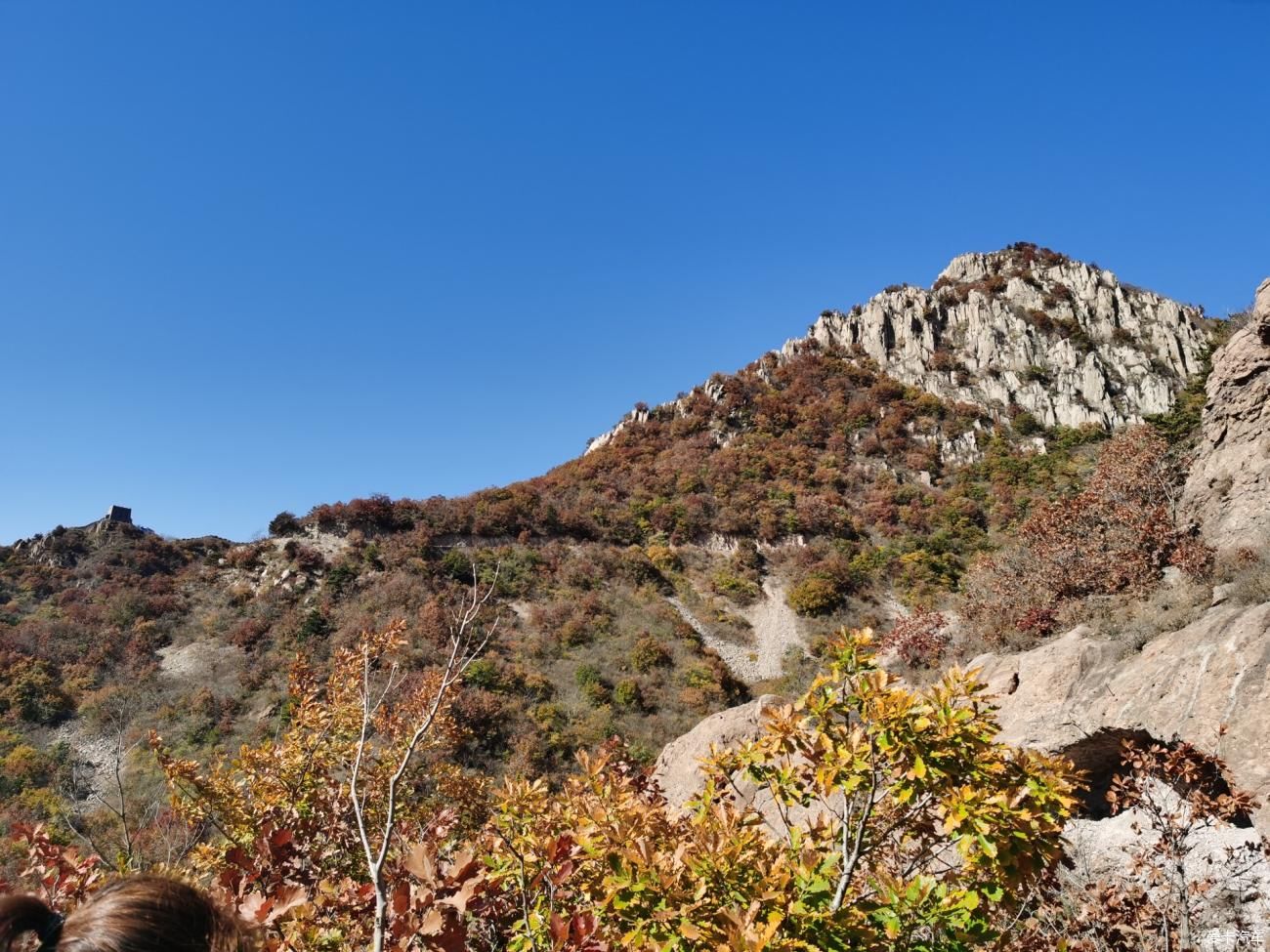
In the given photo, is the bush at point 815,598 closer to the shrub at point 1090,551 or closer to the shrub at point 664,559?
the shrub at point 664,559

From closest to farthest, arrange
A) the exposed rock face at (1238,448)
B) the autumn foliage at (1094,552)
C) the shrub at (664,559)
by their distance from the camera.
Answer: the exposed rock face at (1238,448) → the autumn foliage at (1094,552) → the shrub at (664,559)

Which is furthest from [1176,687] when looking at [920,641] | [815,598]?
[815,598]

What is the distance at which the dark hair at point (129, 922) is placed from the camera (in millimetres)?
1490

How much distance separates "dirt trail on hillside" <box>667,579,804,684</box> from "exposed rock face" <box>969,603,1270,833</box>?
13.8 m

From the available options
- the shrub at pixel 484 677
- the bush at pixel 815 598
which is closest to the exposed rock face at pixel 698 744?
the shrub at pixel 484 677

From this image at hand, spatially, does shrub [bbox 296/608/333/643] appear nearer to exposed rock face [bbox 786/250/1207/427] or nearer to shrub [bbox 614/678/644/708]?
shrub [bbox 614/678/644/708]

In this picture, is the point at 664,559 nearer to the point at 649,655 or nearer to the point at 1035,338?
the point at 649,655

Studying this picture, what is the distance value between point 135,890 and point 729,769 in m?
2.83

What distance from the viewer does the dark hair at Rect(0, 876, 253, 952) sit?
4.89 ft

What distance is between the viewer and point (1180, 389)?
33.8 metres

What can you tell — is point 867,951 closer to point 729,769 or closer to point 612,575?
point 729,769

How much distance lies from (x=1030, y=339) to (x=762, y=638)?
1123 inches

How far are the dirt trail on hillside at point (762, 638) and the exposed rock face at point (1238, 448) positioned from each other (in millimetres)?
13082

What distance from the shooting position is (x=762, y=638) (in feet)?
77.7
